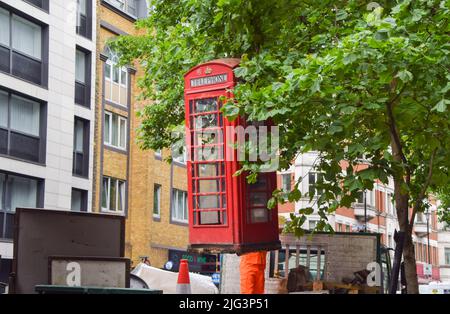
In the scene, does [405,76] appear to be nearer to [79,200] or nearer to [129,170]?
[79,200]

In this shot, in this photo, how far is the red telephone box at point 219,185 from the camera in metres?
14.2

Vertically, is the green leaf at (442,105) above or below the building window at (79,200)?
below

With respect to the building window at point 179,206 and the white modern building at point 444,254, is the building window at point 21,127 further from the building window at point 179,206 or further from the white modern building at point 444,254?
the white modern building at point 444,254

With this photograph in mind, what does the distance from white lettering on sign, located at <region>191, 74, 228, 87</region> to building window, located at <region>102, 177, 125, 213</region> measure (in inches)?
910

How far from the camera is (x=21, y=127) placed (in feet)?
104

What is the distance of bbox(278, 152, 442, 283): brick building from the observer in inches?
2286

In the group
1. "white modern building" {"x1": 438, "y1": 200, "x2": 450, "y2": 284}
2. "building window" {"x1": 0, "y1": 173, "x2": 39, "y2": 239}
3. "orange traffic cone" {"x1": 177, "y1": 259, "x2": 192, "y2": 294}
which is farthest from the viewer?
"white modern building" {"x1": 438, "y1": 200, "x2": 450, "y2": 284}

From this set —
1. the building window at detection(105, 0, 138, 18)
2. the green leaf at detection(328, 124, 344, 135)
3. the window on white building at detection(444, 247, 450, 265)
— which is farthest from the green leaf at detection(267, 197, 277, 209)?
the window on white building at detection(444, 247, 450, 265)

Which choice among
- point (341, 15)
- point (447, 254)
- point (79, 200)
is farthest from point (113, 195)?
point (447, 254)

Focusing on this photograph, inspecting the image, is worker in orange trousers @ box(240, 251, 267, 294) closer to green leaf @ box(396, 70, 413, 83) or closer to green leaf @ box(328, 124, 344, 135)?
green leaf @ box(328, 124, 344, 135)

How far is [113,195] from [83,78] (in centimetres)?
558

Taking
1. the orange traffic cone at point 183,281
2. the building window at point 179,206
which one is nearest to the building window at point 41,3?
the building window at point 179,206

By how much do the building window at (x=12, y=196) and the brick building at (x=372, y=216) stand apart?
62.3 ft

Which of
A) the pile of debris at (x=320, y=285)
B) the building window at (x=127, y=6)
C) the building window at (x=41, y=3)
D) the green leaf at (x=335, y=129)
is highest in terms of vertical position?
the building window at (x=127, y=6)
